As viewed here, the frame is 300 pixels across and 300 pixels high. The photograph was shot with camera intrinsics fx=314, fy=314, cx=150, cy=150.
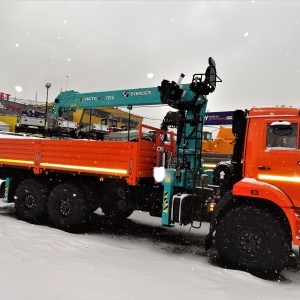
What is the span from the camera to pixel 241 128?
16.9ft

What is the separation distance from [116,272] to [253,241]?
6.71 feet

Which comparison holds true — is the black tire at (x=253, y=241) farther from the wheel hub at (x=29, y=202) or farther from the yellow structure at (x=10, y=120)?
the yellow structure at (x=10, y=120)

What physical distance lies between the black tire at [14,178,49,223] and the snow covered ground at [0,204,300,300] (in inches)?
34.6

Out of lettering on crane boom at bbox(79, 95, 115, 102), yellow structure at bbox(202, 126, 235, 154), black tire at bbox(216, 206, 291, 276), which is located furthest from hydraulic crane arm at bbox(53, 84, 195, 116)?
yellow structure at bbox(202, 126, 235, 154)

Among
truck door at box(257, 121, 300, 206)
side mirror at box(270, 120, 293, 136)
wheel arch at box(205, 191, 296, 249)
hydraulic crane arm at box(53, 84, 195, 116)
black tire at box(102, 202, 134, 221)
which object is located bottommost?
black tire at box(102, 202, 134, 221)

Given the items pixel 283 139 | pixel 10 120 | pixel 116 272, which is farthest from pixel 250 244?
pixel 10 120

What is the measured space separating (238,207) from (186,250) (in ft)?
5.29

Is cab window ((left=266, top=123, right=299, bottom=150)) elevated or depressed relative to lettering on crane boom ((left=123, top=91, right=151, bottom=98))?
depressed

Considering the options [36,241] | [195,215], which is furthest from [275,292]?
[36,241]

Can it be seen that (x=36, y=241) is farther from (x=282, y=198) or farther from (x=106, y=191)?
(x=282, y=198)

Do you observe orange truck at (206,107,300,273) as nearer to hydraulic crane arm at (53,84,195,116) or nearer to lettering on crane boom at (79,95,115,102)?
hydraulic crane arm at (53,84,195,116)

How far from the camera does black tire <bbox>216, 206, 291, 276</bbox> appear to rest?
4.39m

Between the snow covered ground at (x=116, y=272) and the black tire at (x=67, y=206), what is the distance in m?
0.54

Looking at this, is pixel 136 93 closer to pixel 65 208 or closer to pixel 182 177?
pixel 182 177
